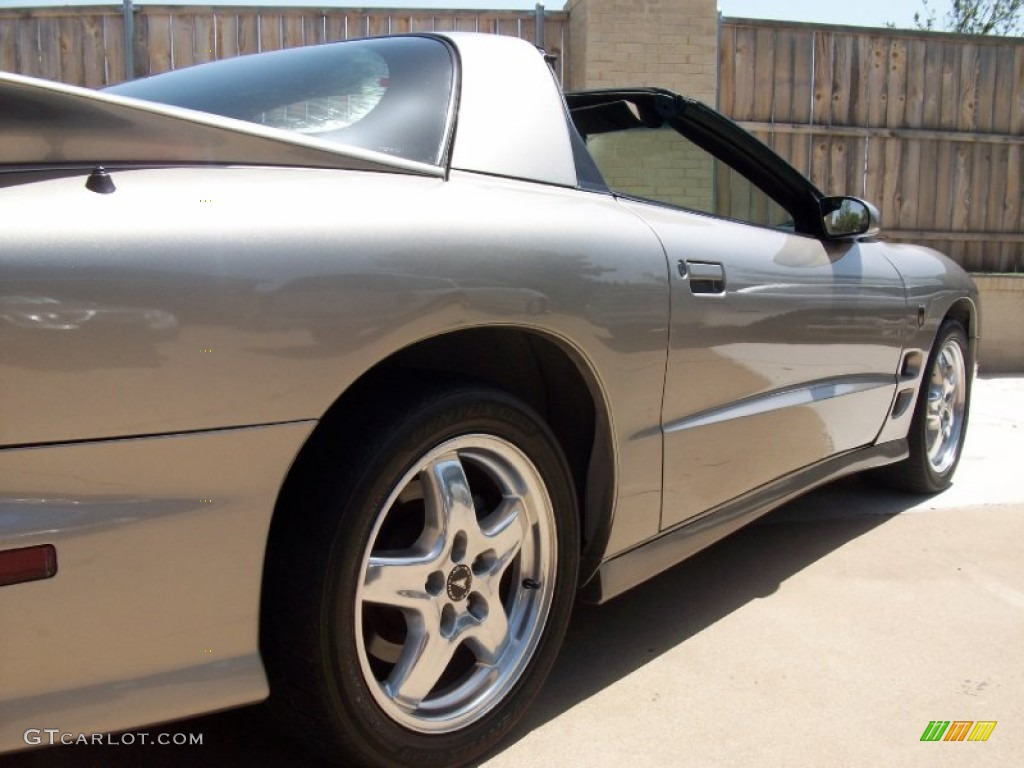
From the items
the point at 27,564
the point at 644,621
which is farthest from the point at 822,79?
the point at 27,564

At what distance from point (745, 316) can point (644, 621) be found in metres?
A: 0.92

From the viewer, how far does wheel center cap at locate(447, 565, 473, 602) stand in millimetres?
1883

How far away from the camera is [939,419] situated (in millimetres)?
4262

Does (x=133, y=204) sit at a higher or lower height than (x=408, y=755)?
higher

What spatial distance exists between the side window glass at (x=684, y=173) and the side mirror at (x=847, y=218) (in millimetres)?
130

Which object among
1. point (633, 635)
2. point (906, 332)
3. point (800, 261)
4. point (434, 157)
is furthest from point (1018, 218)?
point (434, 157)

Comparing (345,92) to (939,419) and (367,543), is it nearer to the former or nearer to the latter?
(367,543)

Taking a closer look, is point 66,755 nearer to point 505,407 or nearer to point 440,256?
point 505,407

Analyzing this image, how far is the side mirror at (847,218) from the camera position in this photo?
3338 mm

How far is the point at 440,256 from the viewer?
1744mm

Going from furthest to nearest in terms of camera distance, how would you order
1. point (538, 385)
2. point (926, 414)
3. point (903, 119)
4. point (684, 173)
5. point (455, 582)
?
1. point (903, 119)
2. point (926, 414)
3. point (684, 173)
4. point (538, 385)
5. point (455, 582)

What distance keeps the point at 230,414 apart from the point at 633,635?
1.58 metres

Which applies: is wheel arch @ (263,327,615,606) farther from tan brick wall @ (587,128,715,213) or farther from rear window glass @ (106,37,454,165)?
tan brick wall @ (587,128,715,213)

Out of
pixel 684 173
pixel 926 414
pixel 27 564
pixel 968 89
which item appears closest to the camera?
pixel 27 564
